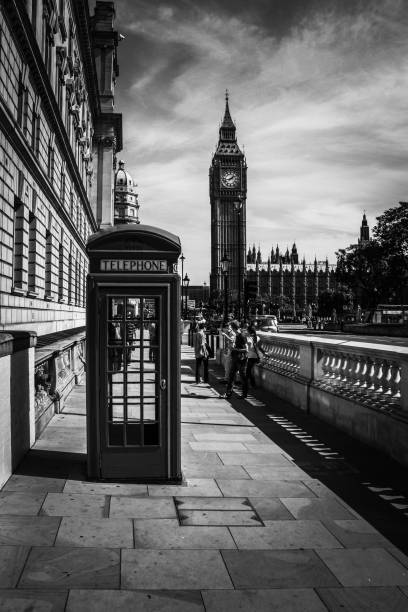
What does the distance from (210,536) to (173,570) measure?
0.71m

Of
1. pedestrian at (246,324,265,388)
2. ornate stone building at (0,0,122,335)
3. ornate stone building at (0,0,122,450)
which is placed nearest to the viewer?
ornate stone building at (0,0,122,450)

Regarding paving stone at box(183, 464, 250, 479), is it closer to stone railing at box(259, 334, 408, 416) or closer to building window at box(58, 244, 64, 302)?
stone railing at box(259, 334, 408, 416)

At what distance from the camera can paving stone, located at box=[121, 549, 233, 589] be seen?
3896 mm

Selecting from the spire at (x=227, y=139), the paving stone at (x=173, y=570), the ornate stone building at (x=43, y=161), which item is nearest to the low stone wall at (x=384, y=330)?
the ornate stone building at (x=43, y=161)

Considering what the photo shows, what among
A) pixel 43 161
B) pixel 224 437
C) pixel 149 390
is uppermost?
pixel 43 161

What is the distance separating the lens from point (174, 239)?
6434mm

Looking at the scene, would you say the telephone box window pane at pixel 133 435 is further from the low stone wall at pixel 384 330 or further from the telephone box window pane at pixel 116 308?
the low stone wall at pixel 384 330

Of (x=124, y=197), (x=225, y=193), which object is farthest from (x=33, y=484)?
(x=225, y=193)

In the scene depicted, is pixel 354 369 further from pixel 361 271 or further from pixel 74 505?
pixel 361 271

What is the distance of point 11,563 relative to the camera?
13.5 ft

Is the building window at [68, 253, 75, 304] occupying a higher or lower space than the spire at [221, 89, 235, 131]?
lower

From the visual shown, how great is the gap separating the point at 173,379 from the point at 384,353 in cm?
323

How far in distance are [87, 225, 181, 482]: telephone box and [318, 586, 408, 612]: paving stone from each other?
9.06 ft

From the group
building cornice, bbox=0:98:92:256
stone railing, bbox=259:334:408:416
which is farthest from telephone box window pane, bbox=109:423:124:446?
building cornice, bbox=0:98:92:256
